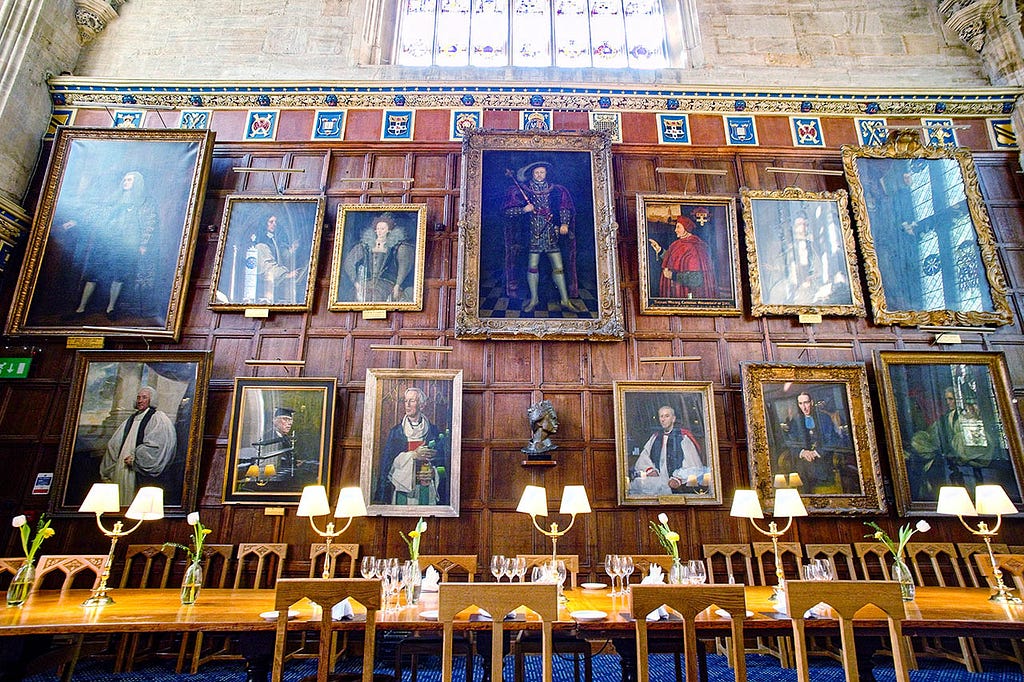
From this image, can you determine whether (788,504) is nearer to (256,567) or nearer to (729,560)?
(729,560)

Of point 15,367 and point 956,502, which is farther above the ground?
point 15,367

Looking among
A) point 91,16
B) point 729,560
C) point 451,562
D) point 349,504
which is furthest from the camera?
point 91,16

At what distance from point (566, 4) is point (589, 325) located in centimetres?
549

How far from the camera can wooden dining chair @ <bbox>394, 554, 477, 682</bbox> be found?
3.98 m

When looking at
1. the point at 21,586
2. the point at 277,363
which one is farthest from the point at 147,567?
the point at 277,363

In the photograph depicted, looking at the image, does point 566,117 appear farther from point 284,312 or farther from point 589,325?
point 284,312

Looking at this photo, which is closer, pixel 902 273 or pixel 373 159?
pixel 902 273

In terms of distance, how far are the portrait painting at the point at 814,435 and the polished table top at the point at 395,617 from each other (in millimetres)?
1815

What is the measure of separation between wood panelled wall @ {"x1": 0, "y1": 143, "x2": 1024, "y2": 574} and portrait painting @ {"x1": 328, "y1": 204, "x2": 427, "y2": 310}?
16 centimetres

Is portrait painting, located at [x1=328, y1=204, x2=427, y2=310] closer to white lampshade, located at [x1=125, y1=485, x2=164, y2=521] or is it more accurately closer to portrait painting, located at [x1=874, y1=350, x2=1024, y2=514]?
white lampshade, located at [x1=125, y1=485, x2=164, y2=521]

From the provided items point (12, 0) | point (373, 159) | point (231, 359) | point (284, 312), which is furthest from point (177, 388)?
point (12, 0)

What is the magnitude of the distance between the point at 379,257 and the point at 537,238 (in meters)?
1.88

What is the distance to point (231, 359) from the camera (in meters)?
6.24

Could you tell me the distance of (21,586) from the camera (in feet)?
12.3
